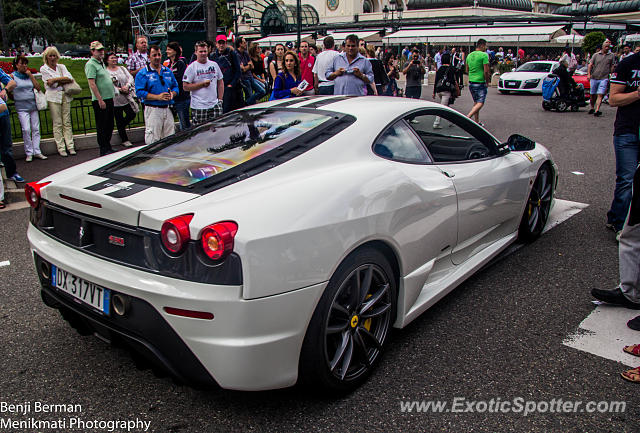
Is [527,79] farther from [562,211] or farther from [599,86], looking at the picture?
[562,211]

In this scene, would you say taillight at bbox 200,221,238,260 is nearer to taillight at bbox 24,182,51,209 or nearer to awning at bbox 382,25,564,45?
taillight at bbox 24,182,51,209

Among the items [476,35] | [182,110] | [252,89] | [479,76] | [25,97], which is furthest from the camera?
[476,35]

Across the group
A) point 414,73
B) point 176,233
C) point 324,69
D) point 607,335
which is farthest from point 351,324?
point 414,73

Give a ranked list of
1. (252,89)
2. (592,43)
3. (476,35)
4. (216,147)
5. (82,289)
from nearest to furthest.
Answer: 1. (82,289)
2. (216,147)
3. (252,89)
4. (592,43)
5. (476,35)

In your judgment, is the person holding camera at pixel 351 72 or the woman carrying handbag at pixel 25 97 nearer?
the woman carrying handbag at pixel 25 97

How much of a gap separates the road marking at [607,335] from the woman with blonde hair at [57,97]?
8.38 meters

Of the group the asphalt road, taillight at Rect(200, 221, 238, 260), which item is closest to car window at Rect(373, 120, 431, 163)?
the asphalt road

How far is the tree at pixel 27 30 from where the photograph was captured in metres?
59.0

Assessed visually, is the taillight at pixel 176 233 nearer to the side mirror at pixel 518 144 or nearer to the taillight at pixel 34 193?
the taillight at pixel 34 193

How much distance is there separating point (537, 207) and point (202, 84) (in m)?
5.07

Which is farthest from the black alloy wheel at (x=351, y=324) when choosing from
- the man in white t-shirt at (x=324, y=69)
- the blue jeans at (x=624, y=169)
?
the man in white t-shirt at (x=324, y=69)

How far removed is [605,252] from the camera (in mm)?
4523

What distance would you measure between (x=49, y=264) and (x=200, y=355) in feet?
3.35

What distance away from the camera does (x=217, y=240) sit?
204cm
